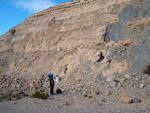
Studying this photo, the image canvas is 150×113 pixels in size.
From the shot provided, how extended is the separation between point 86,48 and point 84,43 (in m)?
1.00

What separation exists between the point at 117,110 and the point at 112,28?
9386 mm

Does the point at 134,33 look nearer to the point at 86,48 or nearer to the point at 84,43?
the point at 86,48

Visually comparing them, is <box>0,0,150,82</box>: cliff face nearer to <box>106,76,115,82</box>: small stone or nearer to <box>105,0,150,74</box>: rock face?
<box>105,0,150,74</box>: rock face

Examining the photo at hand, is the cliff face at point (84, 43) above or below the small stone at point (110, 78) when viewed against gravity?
above

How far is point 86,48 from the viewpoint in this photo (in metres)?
12.9

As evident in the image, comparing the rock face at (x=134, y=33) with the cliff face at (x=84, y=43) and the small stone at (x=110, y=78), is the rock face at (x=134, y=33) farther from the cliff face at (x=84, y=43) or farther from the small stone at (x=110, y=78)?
the small stone at (x=110, y=78)

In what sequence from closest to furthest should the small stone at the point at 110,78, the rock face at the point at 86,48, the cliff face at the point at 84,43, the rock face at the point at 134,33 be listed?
the small stone at the point at 110,78
the rock face at the point at 86,48
the rock face at the point at 134,33
the cliff face at the point at 84,43

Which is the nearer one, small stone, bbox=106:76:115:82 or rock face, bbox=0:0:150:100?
small stone, bbox=106:76:115:82

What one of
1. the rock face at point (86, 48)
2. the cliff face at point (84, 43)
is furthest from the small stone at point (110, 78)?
the cliff face at point (84, 43)

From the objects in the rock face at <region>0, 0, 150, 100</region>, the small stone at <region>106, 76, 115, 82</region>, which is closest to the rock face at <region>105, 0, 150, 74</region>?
the rock face at <region>0, 0, 150, 100</region>

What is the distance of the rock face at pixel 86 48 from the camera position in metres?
9.46

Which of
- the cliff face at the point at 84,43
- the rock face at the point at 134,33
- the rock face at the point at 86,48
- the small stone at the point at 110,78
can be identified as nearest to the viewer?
the small stone at the point at 110,78

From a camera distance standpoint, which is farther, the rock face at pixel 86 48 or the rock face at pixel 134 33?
the rock face at pixel 134 33

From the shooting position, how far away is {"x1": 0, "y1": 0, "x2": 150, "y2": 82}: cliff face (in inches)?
401
